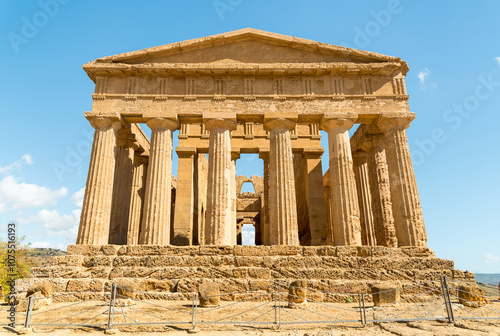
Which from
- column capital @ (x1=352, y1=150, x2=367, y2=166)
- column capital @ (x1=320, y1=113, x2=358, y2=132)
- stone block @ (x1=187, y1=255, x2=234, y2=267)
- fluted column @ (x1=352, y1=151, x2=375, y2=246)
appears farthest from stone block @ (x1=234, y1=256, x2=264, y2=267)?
column capital @ (x1=352, y1=150, x2=367, y2=166)

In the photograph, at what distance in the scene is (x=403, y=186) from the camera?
1363cm

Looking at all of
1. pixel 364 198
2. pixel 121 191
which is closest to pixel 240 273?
pixel 121 191

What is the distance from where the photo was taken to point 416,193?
1353 centimetres

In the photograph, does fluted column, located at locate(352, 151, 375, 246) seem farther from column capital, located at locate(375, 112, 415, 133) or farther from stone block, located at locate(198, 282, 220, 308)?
stone block, located at locate(198, 282, 220, 308)

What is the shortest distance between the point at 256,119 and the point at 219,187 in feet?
12.2

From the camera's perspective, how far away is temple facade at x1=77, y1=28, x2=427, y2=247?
13.3 m

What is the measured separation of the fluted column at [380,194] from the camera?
15.9 metres

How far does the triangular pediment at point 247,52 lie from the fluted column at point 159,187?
130 inches

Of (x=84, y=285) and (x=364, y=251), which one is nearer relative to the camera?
(x=84, y=285)

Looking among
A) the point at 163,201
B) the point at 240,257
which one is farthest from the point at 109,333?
the point at 163,201

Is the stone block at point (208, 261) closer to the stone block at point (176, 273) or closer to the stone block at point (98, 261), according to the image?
the stone block at point (176, 273)

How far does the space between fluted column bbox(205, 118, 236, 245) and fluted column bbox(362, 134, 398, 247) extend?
7.60m

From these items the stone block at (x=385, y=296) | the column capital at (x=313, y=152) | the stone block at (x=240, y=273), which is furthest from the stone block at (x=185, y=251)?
the column capital at (x=313, y=152)

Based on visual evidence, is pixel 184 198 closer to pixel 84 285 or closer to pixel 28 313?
pixel 84 285
